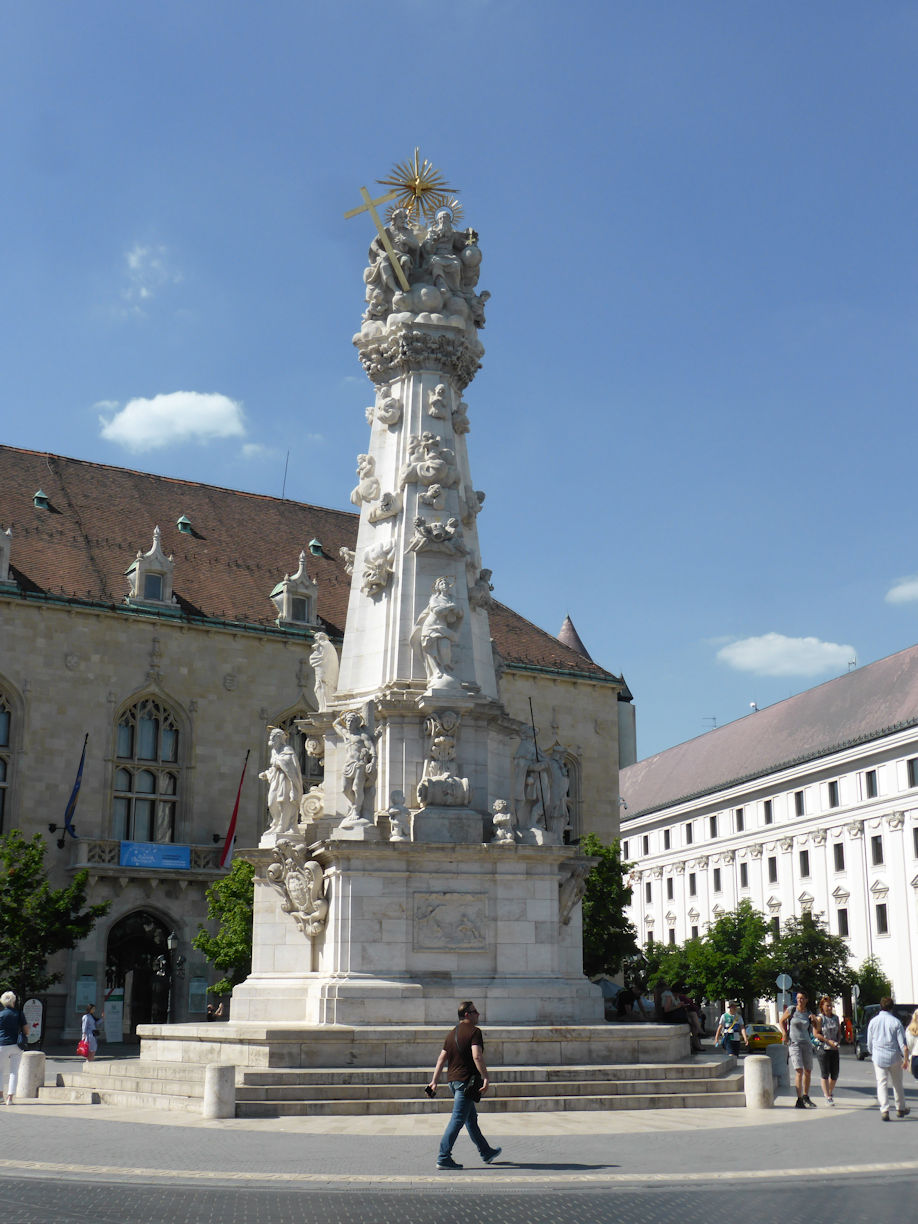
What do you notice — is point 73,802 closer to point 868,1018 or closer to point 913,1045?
point 868,1018

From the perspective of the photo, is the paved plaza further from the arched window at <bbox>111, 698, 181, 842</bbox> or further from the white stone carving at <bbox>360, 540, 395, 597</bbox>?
the arched window at <bbox>111, 698, 181, 842</bbox>

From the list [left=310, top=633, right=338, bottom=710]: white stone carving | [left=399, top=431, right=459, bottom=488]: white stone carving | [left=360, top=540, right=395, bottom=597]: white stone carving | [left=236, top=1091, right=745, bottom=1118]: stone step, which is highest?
[left=399, top=431, right=459, bottom=488]: white stone carving

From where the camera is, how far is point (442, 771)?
2025 cm

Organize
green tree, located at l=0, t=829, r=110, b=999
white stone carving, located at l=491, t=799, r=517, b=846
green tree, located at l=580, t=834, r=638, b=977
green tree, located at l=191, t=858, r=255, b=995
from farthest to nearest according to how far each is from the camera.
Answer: green tree, located at l=580, t=834, r=638, b=977 → green tree, located at l=191, t=858, r=255, b=995 → green tree, located at l=0, t=829, r=110, b=999 → white stone carving, located at l=491, t=799, r=517, b=846

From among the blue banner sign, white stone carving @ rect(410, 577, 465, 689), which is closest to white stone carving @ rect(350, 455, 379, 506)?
white stone carving @ rect(410, 577, 465, 689)

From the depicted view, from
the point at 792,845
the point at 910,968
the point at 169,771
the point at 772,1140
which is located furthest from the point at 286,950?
the point at 792,845

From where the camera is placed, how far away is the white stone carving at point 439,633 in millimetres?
20844

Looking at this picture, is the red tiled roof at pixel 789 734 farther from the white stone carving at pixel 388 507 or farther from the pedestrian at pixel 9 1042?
the pedestrian at pixel 9 1042

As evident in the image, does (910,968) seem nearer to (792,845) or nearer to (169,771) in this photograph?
(792,845)

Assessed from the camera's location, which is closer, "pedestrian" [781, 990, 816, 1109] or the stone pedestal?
"pedestrian" [781, 990, 816, 1109]

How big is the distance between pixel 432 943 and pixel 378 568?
20.1 ft

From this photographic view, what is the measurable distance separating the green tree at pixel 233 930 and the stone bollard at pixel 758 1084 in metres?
20.5

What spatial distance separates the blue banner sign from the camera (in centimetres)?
4275

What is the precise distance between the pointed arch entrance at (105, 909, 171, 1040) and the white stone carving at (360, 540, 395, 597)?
25003mm
